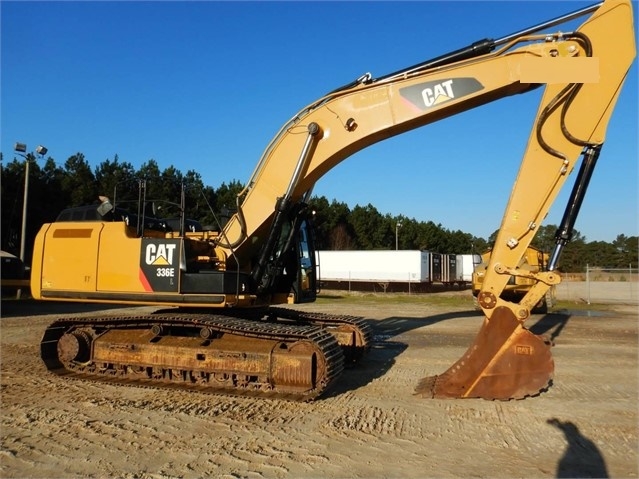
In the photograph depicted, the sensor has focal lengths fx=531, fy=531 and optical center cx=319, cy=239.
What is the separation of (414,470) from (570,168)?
4219mm

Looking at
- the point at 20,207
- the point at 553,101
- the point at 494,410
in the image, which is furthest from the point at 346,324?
the point at 20,207

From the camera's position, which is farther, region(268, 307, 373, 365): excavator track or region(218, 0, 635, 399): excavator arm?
region(268, 307, 373, 365): excavator track

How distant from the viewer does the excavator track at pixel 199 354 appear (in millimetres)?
6844

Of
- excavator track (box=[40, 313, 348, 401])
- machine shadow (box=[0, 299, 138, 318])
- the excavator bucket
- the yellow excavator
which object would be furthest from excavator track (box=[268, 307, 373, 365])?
machine shadow (box=[0, 299, 138, 318])

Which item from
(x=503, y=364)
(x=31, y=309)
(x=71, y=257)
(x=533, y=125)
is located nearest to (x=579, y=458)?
(x=503, y=364)

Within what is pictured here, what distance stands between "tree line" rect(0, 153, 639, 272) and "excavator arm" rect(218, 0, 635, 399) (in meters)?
0.81

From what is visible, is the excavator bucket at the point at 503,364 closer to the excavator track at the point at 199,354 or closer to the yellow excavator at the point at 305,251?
the yellow excavator at the point at 305,251

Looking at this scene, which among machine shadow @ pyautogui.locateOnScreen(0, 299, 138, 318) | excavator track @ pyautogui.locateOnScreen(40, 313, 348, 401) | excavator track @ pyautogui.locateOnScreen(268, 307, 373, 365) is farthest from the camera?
machine shadow @ pyautogui.locateOnScreen(0, 299, 138, 318)

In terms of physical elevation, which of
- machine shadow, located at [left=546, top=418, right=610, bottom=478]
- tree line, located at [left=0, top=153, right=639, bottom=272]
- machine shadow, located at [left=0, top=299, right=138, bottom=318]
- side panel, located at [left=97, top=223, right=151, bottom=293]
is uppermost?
tree line, located at [left=0, top=153, right=639, bottom=272]

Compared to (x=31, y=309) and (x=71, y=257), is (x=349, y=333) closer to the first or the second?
(x=71, y=257)

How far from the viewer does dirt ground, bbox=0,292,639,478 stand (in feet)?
15.3

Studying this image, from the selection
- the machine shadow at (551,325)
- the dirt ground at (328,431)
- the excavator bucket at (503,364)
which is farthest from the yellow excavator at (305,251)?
the machine shadow at (551,325)

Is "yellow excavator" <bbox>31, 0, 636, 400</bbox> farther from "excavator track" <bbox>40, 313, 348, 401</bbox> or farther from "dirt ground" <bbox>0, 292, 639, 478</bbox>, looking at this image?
"dirt ground" <bbox>0, 292, 639, 478</bbox>

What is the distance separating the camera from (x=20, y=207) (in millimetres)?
29328
